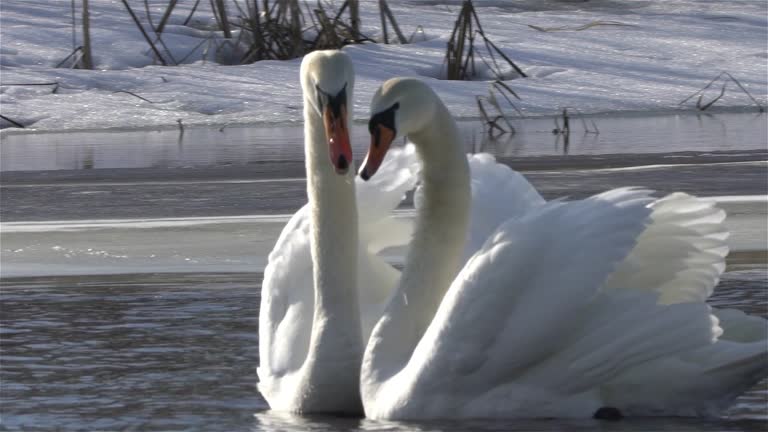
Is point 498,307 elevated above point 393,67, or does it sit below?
above

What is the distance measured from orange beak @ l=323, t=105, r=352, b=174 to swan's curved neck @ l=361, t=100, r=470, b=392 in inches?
11.2

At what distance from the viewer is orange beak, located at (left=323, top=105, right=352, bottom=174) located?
14.3 feet

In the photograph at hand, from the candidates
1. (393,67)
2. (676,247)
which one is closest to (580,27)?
(393,67)

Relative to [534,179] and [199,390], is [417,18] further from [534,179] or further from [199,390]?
[199,390]

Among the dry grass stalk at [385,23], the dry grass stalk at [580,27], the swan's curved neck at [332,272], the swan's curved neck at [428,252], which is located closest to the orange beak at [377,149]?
the swan's curved neck at [428,252]

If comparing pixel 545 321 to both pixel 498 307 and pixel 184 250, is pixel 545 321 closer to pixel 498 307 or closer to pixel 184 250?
pixel 498 307

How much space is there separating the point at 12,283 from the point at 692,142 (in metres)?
7.37

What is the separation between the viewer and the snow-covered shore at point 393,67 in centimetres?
1730

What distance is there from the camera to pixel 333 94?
4492 millimetres

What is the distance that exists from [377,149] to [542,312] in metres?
0.62

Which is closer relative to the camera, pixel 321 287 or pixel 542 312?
pixel 542 312

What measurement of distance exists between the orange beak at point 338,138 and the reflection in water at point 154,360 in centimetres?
74

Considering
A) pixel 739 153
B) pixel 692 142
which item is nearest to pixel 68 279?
pixel 739 153

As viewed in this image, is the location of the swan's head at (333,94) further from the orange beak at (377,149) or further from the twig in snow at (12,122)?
the twig in snow at (12,122)
